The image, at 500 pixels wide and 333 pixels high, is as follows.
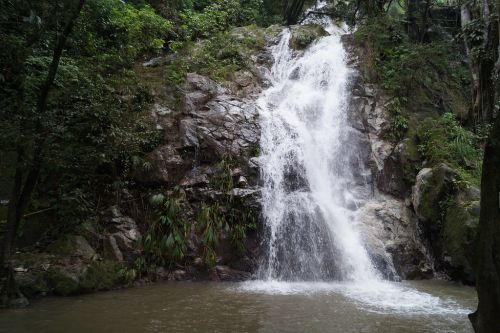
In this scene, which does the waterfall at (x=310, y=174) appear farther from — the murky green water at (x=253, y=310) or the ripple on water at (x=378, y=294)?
the murky green water at (x=253, y=310)

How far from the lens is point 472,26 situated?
13.0 m

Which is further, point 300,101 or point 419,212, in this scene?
point 300,101

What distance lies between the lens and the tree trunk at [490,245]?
3.76 meters

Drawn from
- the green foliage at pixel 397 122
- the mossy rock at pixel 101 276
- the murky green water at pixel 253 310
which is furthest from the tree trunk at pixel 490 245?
the green foliage at pixel 397 122

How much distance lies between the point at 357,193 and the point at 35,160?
27.0ft

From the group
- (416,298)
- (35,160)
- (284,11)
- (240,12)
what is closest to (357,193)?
(416,298)

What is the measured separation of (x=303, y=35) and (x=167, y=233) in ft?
37.8

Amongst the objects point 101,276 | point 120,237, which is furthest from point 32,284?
point 120,237

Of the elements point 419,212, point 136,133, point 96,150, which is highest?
point 136,133

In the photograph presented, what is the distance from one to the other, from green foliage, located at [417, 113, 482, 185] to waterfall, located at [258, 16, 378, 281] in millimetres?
2104

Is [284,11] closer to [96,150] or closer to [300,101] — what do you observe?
[300,101]

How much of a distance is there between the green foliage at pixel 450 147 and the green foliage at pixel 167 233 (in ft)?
22.9

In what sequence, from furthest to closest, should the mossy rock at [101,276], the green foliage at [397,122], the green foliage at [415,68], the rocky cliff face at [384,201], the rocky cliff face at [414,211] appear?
the green foliage at [415,68] → the green foliage at [397,122] → the rocky cliff face at [384,201] → the rocky cliff face at [414,211] → the mossy rock at [101,276]

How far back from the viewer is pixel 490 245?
3.85 m
